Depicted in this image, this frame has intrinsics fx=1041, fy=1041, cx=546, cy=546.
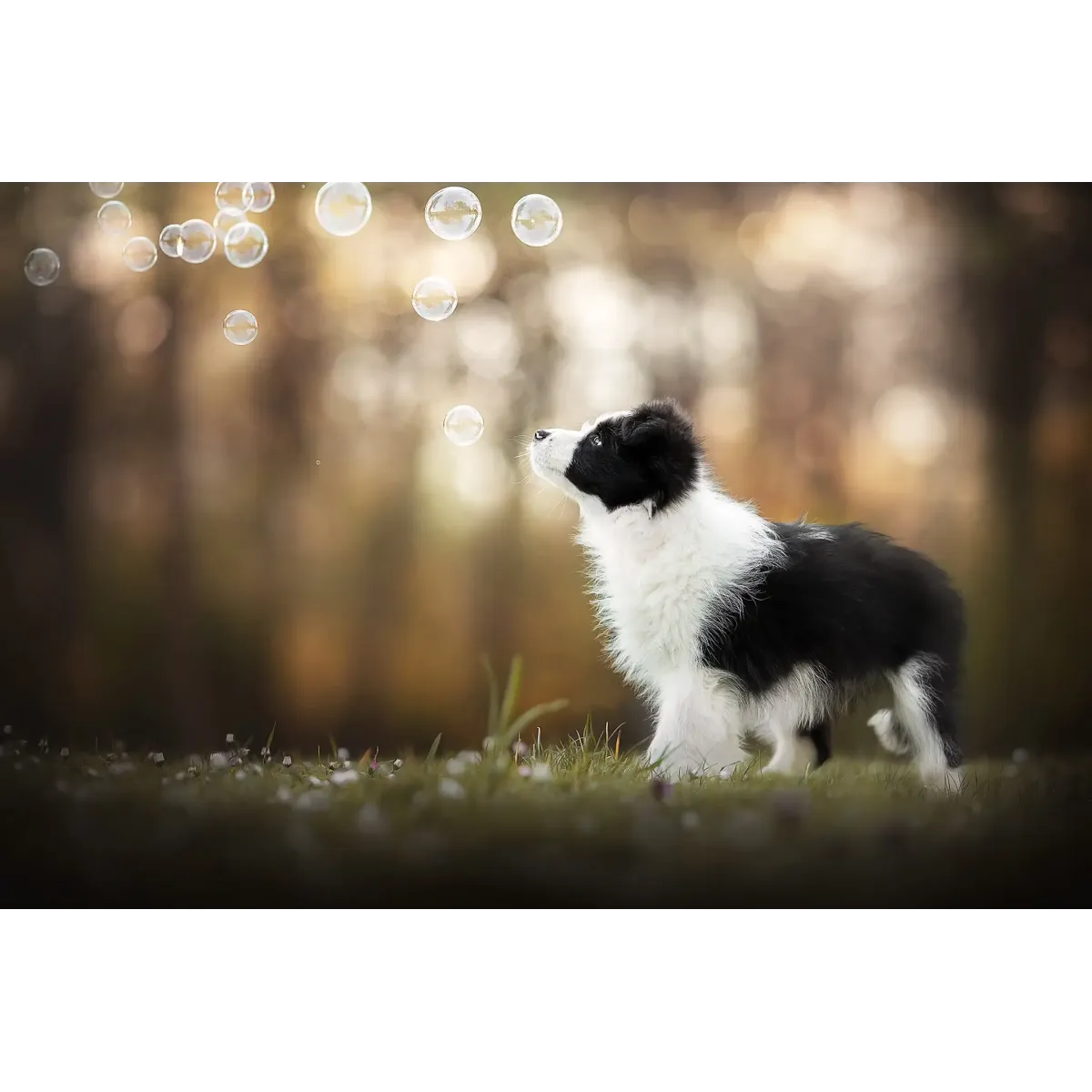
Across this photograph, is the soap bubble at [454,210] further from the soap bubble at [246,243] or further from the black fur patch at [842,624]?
the black fur patch at [842,624]

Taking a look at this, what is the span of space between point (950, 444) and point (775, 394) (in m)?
0.65

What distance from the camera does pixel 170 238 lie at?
3.59 metres

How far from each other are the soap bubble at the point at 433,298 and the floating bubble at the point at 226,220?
0.65 meters

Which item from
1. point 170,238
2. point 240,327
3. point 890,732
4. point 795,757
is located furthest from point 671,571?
point 170,238

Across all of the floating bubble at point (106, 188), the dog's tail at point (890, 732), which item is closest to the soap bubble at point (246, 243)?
the floating bubble at point (106, 188)

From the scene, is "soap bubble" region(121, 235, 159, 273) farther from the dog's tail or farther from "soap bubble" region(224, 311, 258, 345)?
the dog's tail

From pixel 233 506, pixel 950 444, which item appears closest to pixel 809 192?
pixel 950 444

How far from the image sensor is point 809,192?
357 cm

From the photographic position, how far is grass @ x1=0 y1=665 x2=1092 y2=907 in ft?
9.77

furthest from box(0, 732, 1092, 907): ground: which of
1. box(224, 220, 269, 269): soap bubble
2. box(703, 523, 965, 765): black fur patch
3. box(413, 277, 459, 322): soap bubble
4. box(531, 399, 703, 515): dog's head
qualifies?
box(224, 220, 269, 269): soap bubble

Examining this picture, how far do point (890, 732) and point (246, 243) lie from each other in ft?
9.10

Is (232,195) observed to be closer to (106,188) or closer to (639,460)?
(106,188)

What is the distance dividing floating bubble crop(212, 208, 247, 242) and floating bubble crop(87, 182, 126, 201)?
0.32 m

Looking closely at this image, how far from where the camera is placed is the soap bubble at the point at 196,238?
3.59 metres
